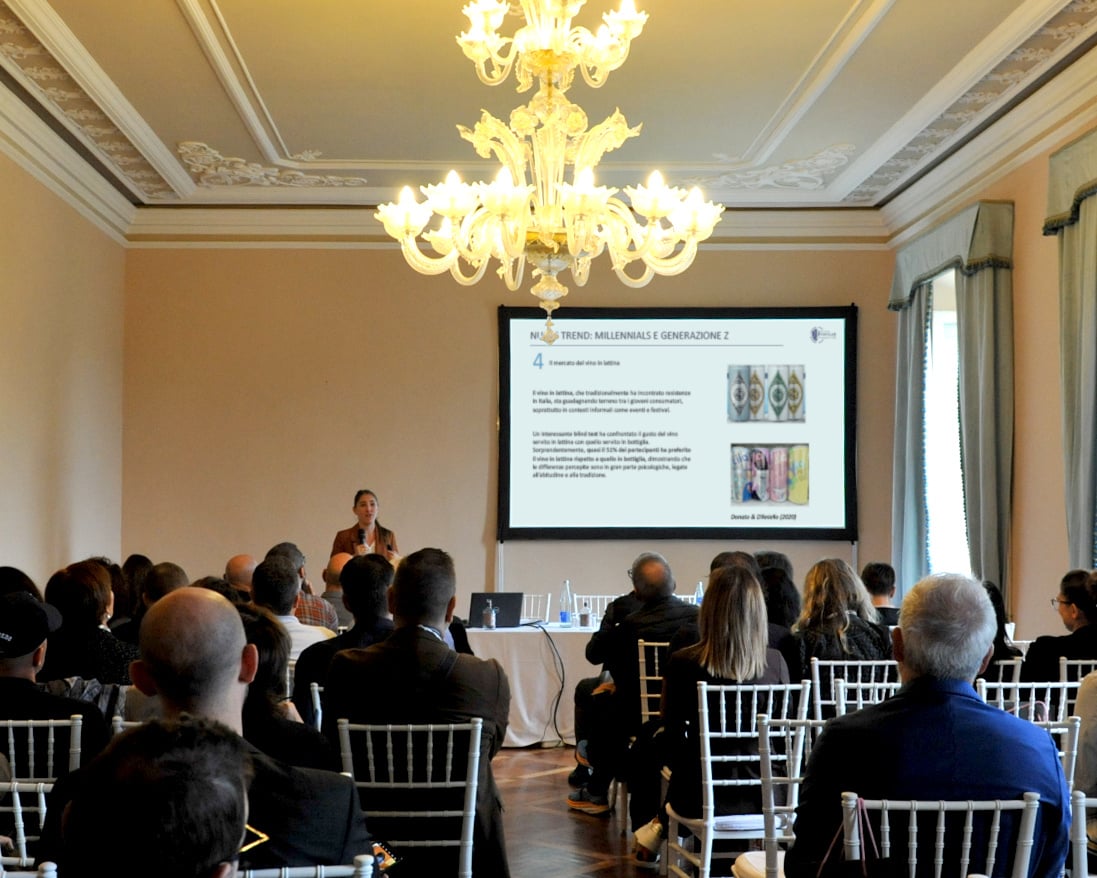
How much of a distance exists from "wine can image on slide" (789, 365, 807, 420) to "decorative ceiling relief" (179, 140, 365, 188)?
3548 mm

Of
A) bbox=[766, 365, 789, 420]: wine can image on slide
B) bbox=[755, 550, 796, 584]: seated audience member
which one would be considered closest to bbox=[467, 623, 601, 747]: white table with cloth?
bbox=[755, 550, 796, 584]: seated audience member

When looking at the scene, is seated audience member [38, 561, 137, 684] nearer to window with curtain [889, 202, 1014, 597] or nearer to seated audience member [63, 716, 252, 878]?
seated audience member [63, 716, 252, 878]

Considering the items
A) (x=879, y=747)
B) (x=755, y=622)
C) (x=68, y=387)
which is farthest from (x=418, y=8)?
(x=879, y=747)

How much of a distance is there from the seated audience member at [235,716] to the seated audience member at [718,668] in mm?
1951

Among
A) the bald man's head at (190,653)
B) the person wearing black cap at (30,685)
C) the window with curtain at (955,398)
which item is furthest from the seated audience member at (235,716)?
the window with curtain at (955,398)

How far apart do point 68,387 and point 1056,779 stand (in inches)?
293

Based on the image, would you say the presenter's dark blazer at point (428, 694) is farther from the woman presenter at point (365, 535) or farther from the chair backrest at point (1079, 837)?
the woman presenter at point (365, 535)

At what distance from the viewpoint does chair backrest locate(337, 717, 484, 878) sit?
2.81 meters

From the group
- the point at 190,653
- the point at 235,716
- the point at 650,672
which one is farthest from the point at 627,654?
the point at 190,653

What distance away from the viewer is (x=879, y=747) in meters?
2.09

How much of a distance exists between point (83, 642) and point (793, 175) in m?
6.24

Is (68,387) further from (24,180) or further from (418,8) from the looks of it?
(418,8)

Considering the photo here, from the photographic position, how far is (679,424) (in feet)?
30.9

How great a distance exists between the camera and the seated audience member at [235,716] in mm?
1803
